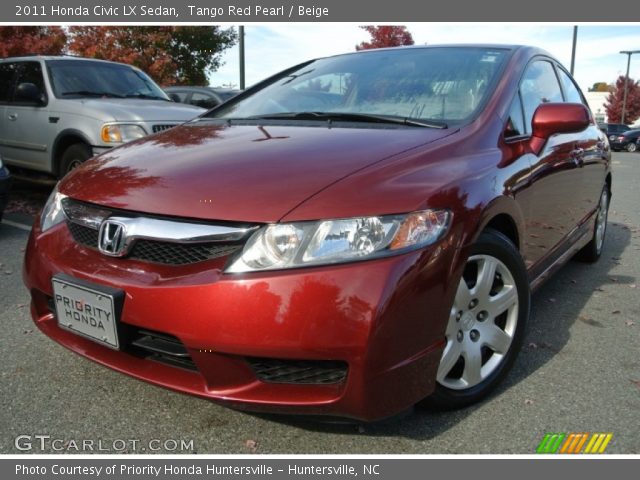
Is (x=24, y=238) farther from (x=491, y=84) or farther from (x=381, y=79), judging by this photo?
(x=491, y=84)

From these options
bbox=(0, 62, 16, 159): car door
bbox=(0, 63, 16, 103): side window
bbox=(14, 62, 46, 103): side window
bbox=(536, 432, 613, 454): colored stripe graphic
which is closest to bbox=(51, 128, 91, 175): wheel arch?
bbox=(14, 62, 46, 103): side window

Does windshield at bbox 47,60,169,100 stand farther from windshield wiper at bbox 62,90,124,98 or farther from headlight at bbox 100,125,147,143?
headlight at bbox 100,125,147,143

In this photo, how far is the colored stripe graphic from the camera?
205 cm

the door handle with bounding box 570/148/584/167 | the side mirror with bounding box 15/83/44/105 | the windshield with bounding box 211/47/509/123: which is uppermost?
the windshield with bounding box 211/47/509/123

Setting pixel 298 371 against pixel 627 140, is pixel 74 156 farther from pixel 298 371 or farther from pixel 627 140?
pixel 627 140

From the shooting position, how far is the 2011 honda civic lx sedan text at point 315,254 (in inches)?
68.8

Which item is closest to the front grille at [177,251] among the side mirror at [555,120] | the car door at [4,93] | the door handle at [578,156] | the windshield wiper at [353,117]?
the windshield wiper at [353,117]

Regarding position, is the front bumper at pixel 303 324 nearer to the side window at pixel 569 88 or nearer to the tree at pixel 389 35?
the side window at pixel 569 88

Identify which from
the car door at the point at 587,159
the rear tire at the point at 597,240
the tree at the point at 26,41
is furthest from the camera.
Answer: the tree at the point at 26,41

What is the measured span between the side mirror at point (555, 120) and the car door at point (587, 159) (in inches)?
29.4

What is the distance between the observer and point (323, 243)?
1.78 m

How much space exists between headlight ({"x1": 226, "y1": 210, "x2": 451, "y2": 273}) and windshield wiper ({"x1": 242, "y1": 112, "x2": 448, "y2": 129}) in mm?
813

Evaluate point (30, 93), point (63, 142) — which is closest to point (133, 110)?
point (63, 142)
